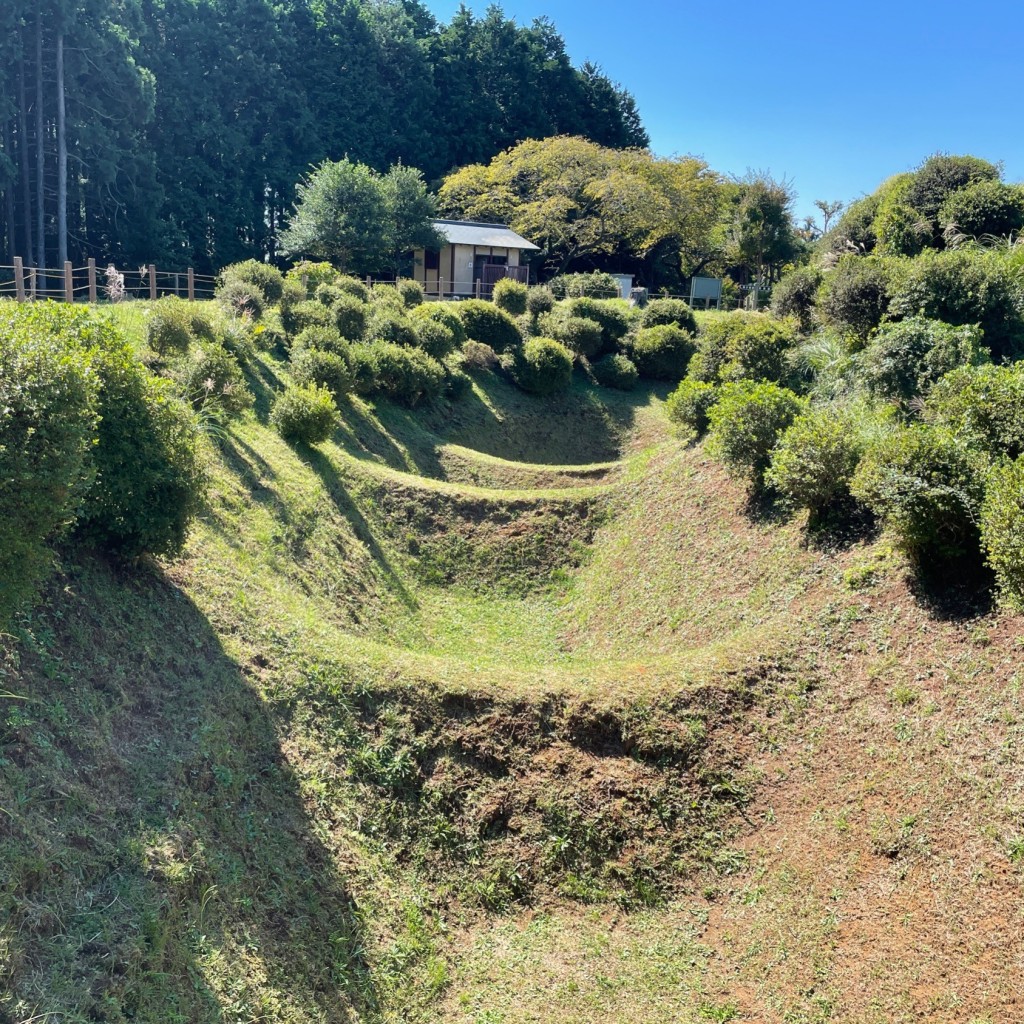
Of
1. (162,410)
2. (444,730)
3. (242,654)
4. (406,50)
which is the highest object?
(406,50)

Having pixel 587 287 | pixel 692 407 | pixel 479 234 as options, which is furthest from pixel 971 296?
pixel 479 234

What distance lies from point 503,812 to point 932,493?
504 cm

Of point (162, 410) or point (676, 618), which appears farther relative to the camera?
point (676, 618)

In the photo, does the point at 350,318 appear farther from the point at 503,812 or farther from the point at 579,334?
the point at 503,812

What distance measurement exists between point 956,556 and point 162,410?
779 cm

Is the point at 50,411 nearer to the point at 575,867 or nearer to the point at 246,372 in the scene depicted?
the point at 575,867

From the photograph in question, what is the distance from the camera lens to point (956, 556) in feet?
25.5

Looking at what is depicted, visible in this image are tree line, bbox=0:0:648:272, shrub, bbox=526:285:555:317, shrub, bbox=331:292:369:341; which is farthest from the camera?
tree line, bbox=0:0:648:272

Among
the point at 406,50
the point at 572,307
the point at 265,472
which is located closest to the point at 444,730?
the point at 265,472

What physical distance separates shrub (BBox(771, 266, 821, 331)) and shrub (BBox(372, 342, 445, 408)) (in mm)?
9353

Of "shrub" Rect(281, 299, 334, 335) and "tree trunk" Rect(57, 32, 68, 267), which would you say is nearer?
"shrub" Rect(281, 299, 334, 335)

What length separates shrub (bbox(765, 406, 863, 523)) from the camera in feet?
32.4

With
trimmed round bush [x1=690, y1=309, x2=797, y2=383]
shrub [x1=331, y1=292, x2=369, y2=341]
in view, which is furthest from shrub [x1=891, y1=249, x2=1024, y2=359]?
shrub [x1=331, y1=292, x2=369, y2=341]

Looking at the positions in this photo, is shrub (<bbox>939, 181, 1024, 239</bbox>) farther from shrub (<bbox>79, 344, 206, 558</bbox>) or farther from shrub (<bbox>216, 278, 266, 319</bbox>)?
shrub (<bbox>79, 344, 206, 558</bbox>)
